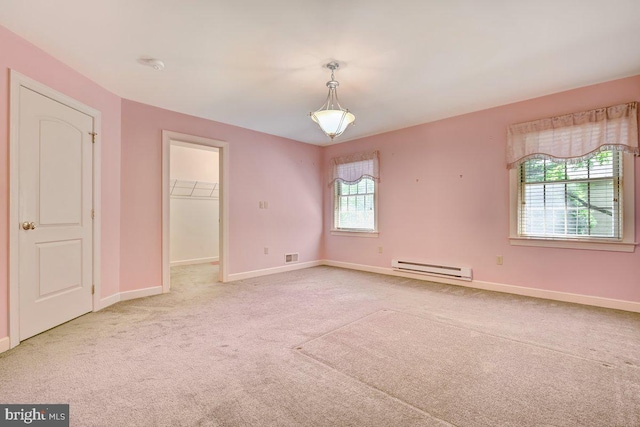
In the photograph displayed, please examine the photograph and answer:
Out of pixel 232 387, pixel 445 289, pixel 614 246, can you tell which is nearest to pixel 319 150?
→ pixel 445 289

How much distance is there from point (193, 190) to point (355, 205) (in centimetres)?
348

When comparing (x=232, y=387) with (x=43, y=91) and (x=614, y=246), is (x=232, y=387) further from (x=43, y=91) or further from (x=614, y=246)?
(x=614, y=246)

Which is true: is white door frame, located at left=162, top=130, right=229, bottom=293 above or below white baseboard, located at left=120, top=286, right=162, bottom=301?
above

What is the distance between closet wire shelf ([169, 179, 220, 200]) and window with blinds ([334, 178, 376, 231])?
250cm

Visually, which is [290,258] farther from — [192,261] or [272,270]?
[192,261]

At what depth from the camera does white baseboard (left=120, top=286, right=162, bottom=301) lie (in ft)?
12.4

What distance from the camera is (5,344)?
7.67 ft

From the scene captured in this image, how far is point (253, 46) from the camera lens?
2664 mm

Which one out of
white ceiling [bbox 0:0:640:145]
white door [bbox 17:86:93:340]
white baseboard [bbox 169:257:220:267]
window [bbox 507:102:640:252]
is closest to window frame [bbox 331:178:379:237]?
white ceiling [bbox 0:0:640:145]

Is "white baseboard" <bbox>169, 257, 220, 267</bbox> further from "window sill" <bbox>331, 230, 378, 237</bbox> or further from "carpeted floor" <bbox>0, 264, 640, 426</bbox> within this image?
"carpeted floor" <bbox>0, 264, 640, 426</bbox>

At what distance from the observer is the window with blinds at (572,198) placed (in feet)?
11.1

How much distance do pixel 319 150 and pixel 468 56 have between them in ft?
12.5

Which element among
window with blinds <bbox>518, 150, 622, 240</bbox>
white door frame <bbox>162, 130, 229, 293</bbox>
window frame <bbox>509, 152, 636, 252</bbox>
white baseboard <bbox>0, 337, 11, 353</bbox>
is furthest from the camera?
white door frame <bbox>162, 130, 229, 293</bbox>

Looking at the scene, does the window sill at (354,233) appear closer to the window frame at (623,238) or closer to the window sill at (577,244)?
the window sill at (577,244)
